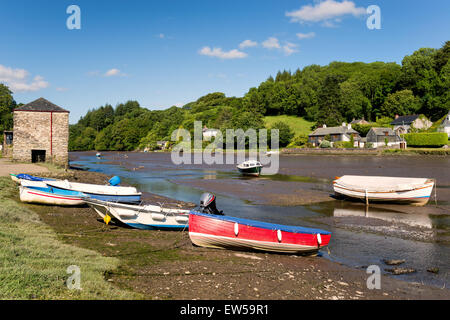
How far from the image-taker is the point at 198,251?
1198 cm

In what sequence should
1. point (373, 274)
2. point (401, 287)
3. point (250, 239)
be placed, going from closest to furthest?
point (401, 287), point (373, 274), point (250, 239)

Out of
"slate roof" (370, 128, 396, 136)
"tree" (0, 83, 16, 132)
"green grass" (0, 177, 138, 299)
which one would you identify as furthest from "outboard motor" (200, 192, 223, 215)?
"tree" (0, 83, 16, 132)

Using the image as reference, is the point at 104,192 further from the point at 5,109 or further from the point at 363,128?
the point at 363,128

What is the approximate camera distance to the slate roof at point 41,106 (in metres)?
38.6

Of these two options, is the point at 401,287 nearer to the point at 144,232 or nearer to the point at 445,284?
the point at 445,284

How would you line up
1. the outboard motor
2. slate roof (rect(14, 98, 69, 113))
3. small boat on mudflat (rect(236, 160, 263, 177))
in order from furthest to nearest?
small boat on mudflat (rect(236, 160, 263, 177)) → slate roof (rect(14, 98, 69, 113)) → the outboard motor

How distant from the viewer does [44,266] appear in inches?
315

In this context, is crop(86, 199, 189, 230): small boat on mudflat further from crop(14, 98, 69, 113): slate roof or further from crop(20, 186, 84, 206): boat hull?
crop(14, 98, 69, 113): slate roof

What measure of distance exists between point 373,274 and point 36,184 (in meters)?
18.6

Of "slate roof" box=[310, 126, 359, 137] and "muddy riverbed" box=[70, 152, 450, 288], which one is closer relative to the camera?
"muddy riverbed" box=[70, 152, 450, 288]

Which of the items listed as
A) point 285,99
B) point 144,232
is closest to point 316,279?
point 144,232

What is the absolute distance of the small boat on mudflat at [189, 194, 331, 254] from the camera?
11828 mm

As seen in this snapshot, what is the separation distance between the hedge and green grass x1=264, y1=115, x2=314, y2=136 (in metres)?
40.1

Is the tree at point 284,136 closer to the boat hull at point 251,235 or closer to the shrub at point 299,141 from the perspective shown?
the shrub at point 299,141
